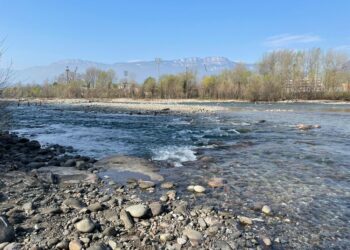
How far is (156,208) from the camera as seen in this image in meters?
7.75

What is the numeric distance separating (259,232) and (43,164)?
29.5ft

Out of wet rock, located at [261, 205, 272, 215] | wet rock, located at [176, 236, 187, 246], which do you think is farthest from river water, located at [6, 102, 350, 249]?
wet rock, located at [176, 236, 187, 246]

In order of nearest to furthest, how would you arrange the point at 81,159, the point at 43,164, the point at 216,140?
the point at 43,164 < the point at 81,159 < the point at 216,140

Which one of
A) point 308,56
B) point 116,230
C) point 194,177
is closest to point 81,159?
point 194,177

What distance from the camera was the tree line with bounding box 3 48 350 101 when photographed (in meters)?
99.6

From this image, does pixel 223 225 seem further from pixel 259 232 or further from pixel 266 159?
pixel 266 159

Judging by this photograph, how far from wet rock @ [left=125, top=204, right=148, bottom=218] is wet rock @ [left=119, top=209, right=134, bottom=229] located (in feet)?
0.42

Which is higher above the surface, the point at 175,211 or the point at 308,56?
the point at 308,56

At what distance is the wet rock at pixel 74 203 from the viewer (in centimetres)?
793

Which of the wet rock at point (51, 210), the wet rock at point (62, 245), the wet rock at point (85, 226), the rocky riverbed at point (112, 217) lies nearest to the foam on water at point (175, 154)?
the rocky riverbed at point (112, 217)

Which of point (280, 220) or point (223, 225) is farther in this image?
point (280, 220)

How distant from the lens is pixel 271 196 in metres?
9.29

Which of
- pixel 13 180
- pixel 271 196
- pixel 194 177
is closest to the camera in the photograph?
pixel 271 196

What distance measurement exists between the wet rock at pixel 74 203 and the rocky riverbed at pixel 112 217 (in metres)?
0.02
